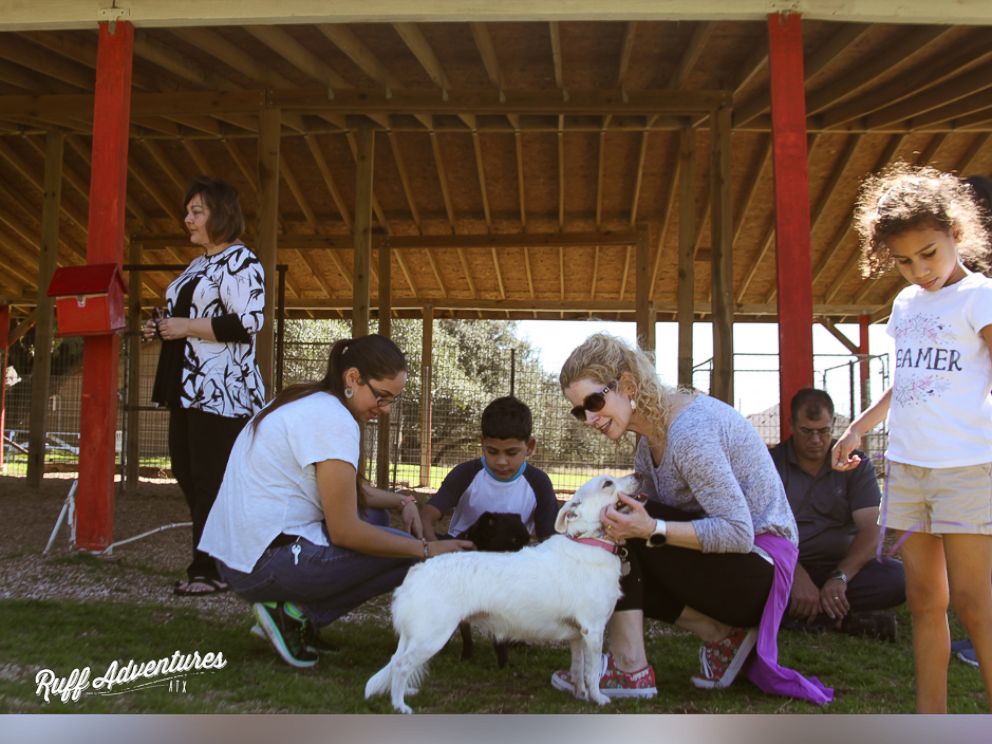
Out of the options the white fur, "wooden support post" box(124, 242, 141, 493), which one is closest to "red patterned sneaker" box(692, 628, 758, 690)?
the white fur

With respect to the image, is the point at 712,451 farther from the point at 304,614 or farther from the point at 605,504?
the point at 304,614

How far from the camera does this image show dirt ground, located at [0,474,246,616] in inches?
165

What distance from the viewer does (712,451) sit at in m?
2.71

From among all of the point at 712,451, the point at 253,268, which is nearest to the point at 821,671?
the point at 712,451

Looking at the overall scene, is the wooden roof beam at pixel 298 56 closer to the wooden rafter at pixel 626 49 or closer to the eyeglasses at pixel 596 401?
the wooden rafter at pixel 626 49

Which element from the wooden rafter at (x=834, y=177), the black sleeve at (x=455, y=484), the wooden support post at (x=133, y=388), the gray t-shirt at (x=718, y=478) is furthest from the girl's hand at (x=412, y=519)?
the wooden support post at (x=133, y=388)

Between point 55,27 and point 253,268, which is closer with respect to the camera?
point 253,268

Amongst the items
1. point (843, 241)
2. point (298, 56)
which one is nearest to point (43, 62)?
point (298, 56)

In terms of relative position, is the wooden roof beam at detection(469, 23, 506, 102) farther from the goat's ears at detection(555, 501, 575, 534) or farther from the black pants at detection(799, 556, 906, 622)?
the goat's ears at detection(555, 501, 575, 534)

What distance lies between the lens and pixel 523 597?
2.64 meters

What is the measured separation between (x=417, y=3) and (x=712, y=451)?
3.26 metres

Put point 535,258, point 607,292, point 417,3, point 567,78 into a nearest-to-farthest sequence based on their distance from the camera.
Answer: point 417,3 → point 567,78 → point 535,258 → point 607,292

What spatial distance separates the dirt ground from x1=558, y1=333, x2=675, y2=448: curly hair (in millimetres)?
2104

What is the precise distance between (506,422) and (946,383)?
1791mm
